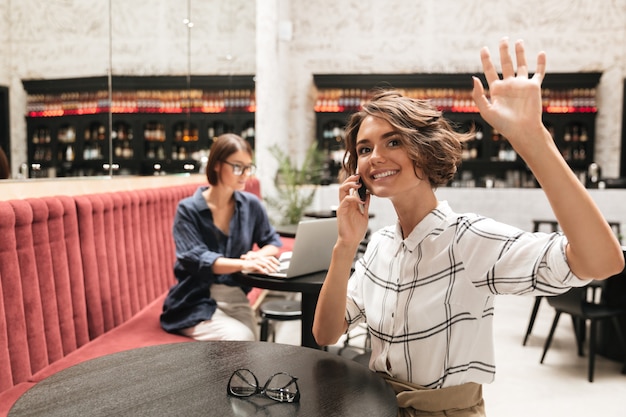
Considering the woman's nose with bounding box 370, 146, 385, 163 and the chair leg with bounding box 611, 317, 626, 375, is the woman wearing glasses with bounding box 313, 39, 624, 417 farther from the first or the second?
the chair leg with bounding box 611, 317, 626, 375

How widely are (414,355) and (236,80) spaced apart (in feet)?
20.6

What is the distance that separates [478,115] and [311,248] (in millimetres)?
7834

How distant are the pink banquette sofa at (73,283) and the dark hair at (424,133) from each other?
1.57 meters

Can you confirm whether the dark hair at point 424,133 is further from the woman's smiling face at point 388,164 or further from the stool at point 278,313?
the stool at point 278,313

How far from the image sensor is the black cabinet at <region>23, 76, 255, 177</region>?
2918 mm

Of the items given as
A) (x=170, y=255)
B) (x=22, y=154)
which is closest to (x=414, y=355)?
(x=22, y=154)

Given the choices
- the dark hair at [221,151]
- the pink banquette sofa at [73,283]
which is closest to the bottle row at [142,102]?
the pink banquette sofa at [73,283]

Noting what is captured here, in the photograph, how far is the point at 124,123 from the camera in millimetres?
4152

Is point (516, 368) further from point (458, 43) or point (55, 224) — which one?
point (458, 43)

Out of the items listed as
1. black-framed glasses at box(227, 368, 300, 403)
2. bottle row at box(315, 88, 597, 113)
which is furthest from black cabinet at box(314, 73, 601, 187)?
black-framed glasses at box(227, 368, 300, 403)

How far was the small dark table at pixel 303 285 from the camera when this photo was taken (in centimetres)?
242

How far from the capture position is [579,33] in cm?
972

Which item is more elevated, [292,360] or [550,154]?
[550,154]

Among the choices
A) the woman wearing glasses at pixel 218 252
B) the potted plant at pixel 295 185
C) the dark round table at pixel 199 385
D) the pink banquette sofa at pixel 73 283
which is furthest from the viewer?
the potted plant at pixel 295 185
